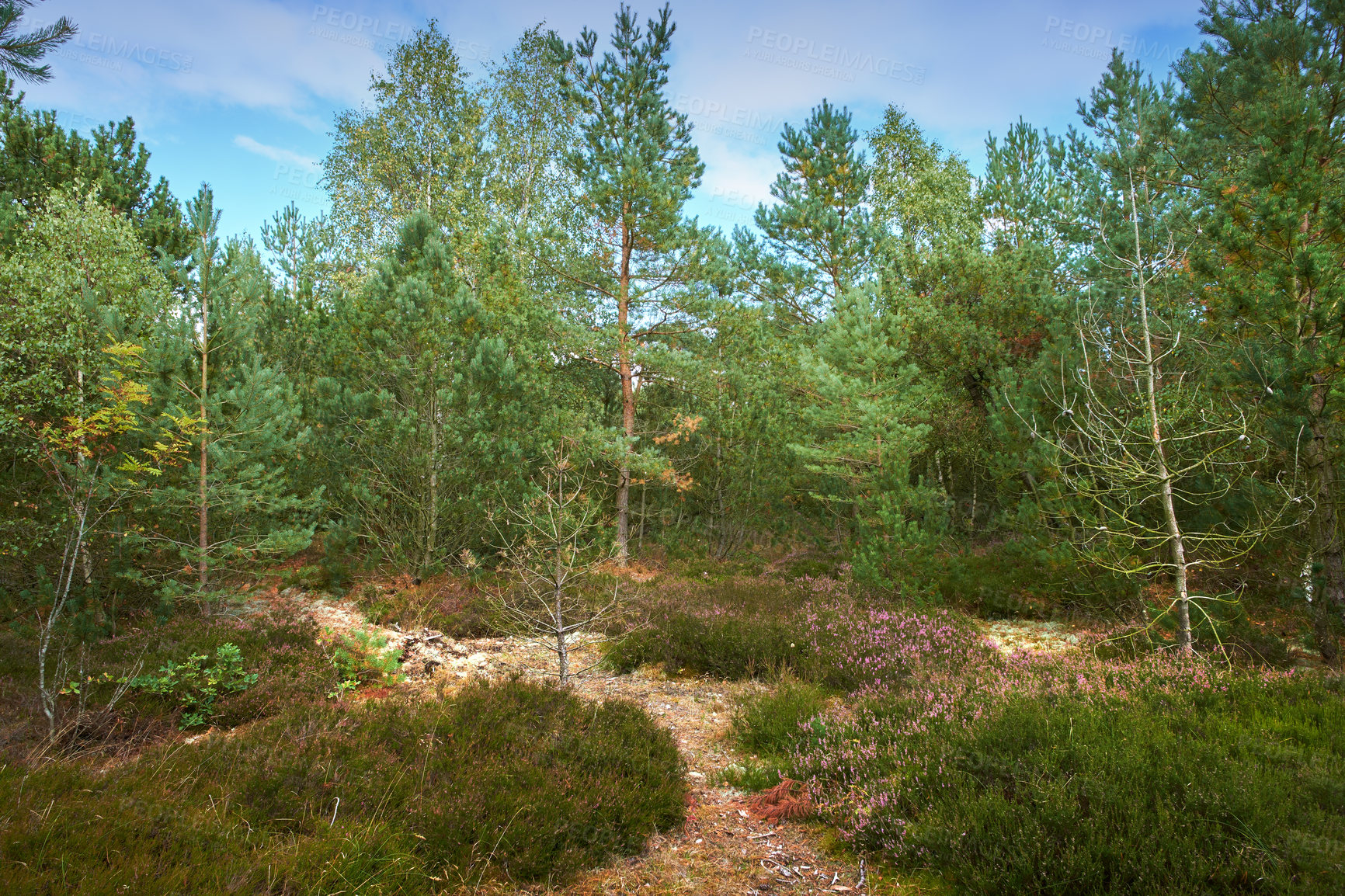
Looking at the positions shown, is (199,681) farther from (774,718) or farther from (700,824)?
(774,718)

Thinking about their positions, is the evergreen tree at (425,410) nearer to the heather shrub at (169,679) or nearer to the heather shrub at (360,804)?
the heather shrub at (169,679)

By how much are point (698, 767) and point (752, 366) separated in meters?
9.92

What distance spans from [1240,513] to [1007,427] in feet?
9.91

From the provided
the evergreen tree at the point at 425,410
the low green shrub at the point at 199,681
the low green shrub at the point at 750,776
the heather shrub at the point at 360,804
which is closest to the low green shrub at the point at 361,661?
the low green shrub at the point at 199,681

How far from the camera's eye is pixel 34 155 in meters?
12.8

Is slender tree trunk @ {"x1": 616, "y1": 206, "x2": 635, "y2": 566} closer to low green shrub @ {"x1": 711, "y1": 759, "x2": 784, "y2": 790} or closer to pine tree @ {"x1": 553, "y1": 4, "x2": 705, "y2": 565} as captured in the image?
pine tree @ {"x1": 553, "y1": 4, "x2": 705, "y2": 565}

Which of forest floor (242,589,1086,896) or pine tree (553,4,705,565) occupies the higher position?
pine tree (553,4,705,565)

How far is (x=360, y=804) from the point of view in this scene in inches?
136

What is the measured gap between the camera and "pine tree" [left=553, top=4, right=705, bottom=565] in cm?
1266

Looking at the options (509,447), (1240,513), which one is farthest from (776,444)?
(1240,513)

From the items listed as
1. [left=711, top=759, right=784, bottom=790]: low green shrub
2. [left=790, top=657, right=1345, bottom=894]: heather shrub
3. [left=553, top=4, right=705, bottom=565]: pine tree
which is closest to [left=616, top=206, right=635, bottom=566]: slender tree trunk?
[left=553, top=4, right=705, bottom=565]: pine tree

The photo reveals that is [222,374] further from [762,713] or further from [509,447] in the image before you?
[762,713]

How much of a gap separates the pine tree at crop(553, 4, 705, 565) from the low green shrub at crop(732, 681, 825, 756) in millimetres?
7234

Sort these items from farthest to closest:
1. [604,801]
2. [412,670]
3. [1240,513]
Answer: [1240,513]
[412,670]
[604,801]
